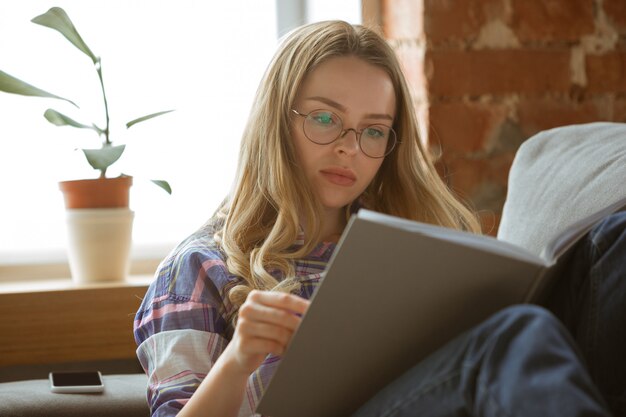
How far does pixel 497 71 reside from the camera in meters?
1.77

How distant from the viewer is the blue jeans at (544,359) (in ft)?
2.28

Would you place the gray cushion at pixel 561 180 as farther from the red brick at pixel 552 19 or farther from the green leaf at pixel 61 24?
the green leaf at pixel 61 24

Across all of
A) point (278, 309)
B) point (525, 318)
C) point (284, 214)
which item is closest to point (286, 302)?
point (278, 309)

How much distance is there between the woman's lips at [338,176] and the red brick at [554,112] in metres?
0.61

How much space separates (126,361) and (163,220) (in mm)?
398

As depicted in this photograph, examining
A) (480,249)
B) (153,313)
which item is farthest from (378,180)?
(480,249)

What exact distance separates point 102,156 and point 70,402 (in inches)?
22.5

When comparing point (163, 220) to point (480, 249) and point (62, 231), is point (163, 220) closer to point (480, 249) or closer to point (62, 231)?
point (62, 231)

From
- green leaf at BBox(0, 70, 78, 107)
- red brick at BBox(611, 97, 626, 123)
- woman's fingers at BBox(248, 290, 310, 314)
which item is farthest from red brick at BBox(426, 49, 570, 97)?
woman's fingers at BBox(248, 290, 310, 314)

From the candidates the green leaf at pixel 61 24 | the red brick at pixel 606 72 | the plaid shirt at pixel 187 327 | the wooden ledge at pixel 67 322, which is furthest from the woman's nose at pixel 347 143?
the red brick at pixel 606 72

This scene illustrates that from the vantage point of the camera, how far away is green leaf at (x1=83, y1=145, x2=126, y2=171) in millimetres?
1645

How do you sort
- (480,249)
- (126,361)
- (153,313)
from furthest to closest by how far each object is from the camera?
(126,361)
(153,313)
(480,249)

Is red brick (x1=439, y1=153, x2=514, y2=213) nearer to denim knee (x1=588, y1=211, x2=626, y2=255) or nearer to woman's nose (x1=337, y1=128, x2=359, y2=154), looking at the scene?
woman's nose (x1=337, y1=128, x2=359, y2=154)

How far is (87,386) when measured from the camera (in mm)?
1283
